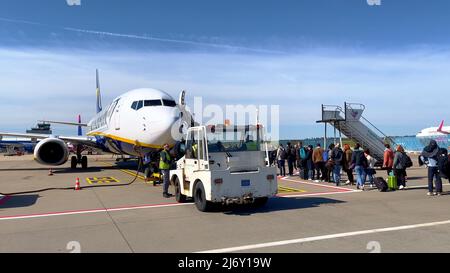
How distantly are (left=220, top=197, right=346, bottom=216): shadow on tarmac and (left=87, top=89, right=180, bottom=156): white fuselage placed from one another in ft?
19.9

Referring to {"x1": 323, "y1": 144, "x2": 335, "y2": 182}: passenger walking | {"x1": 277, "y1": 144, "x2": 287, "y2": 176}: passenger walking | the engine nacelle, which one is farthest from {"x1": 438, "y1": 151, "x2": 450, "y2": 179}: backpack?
the engine nacelle

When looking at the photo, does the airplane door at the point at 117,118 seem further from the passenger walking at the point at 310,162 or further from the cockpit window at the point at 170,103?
the passenger walking at the point at 310,162

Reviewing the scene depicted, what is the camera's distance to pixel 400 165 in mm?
13453

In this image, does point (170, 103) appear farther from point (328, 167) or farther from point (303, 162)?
point (328, 167)

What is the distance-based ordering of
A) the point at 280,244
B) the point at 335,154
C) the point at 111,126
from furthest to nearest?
1. the point at 111,126
2. the point at 335,154
3. the point at 280,244

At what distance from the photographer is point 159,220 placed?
8617mm

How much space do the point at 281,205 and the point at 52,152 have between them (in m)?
16.6

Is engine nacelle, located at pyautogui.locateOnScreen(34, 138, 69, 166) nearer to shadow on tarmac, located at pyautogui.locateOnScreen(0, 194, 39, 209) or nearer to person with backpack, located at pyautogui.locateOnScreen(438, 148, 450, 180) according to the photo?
shadow on tarmac, located at pyautogui.locateOnScreen(0, 194, 39, 209)

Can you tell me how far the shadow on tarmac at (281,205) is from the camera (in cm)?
957

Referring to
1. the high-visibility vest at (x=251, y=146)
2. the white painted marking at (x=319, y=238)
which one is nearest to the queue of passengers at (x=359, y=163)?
the high-visibility vest at (x=251, y=146)
